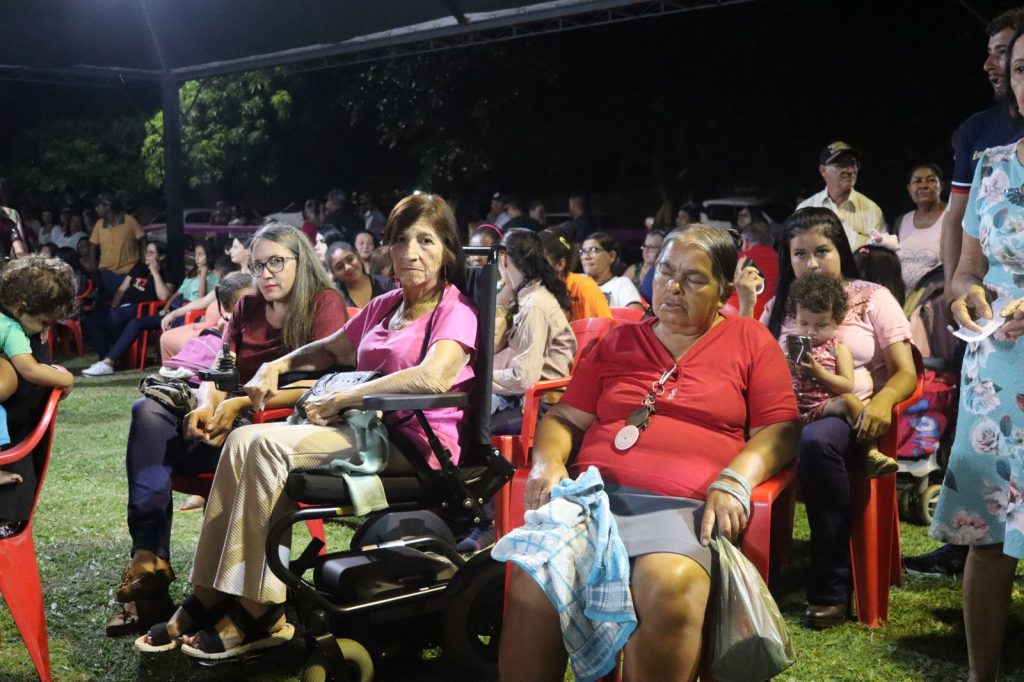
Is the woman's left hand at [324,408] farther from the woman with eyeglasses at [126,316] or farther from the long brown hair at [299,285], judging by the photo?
the woman with eyeglasses at [126,316]

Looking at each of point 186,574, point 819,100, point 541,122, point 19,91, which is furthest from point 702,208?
point 19,91

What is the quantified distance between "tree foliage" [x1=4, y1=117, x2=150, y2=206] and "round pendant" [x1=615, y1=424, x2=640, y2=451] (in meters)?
30.3

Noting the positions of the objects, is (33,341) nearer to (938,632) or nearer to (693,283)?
(693,283)

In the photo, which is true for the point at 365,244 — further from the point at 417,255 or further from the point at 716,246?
the point at 716,246

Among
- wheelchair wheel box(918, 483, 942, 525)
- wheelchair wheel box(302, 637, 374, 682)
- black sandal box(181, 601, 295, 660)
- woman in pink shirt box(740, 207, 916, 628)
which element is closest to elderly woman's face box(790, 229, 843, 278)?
woman in pink shirt box(740, 207, 916, 628)

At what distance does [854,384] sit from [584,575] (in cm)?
168

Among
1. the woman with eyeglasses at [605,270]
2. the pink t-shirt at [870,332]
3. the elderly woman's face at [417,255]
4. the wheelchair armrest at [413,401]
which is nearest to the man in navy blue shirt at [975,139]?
the pink t-shirt at [870,332]

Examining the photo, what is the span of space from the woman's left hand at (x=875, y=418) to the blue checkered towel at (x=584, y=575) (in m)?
1.38

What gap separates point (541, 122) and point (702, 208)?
3.87 meters

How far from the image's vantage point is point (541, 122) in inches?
794

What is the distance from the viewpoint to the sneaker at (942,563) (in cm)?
436

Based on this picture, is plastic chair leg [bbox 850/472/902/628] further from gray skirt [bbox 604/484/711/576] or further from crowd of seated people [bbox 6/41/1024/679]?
gray skirt [bbox 604/484/711/576]

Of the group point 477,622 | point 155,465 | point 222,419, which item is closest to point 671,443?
point 477,622

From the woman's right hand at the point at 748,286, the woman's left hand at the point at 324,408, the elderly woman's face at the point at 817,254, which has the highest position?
the elderly woman's face at the point at 817,254
